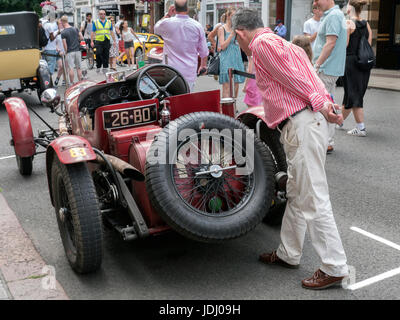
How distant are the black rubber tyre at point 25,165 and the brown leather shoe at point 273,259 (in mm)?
3296

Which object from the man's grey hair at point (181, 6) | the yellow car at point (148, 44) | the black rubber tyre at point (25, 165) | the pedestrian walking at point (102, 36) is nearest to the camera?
the black rubber tyre at point (25, 165)

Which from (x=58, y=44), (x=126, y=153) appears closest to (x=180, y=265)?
(x=126, y=153)

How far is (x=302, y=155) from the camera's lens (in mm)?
3258

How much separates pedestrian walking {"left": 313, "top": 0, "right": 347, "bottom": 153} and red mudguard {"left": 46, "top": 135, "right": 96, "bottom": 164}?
3.82 meters

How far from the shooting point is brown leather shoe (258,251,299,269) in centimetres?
357

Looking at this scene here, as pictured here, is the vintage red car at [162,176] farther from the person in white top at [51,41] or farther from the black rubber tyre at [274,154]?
the person in white top at [51,41]

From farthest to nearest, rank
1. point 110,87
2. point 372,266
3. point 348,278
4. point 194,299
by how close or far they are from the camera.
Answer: point 110,87
point 372,266
point 348,278
point 194,299

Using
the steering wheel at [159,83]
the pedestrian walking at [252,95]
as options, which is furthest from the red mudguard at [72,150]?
the pedestrian walking at [252,95]

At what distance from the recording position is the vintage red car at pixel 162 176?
3.21 metres

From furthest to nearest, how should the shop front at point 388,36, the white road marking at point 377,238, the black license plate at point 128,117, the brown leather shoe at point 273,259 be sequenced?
the shop front at point 388,36 → the white road marking at point 377,238 → the black license plate at point 128,117 → the brown leather shoe at point 273,259

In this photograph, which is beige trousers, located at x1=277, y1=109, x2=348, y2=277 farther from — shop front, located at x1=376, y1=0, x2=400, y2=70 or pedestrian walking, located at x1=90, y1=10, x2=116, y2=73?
shop front, located at x1=376, y1=0, x2=400, y2=70

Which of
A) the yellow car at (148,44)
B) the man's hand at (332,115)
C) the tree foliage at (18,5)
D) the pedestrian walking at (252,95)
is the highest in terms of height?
the tree foliage at (18,5)

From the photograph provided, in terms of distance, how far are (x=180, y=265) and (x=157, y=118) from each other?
1151 mm

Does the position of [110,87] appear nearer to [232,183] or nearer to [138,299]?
[232,183]
